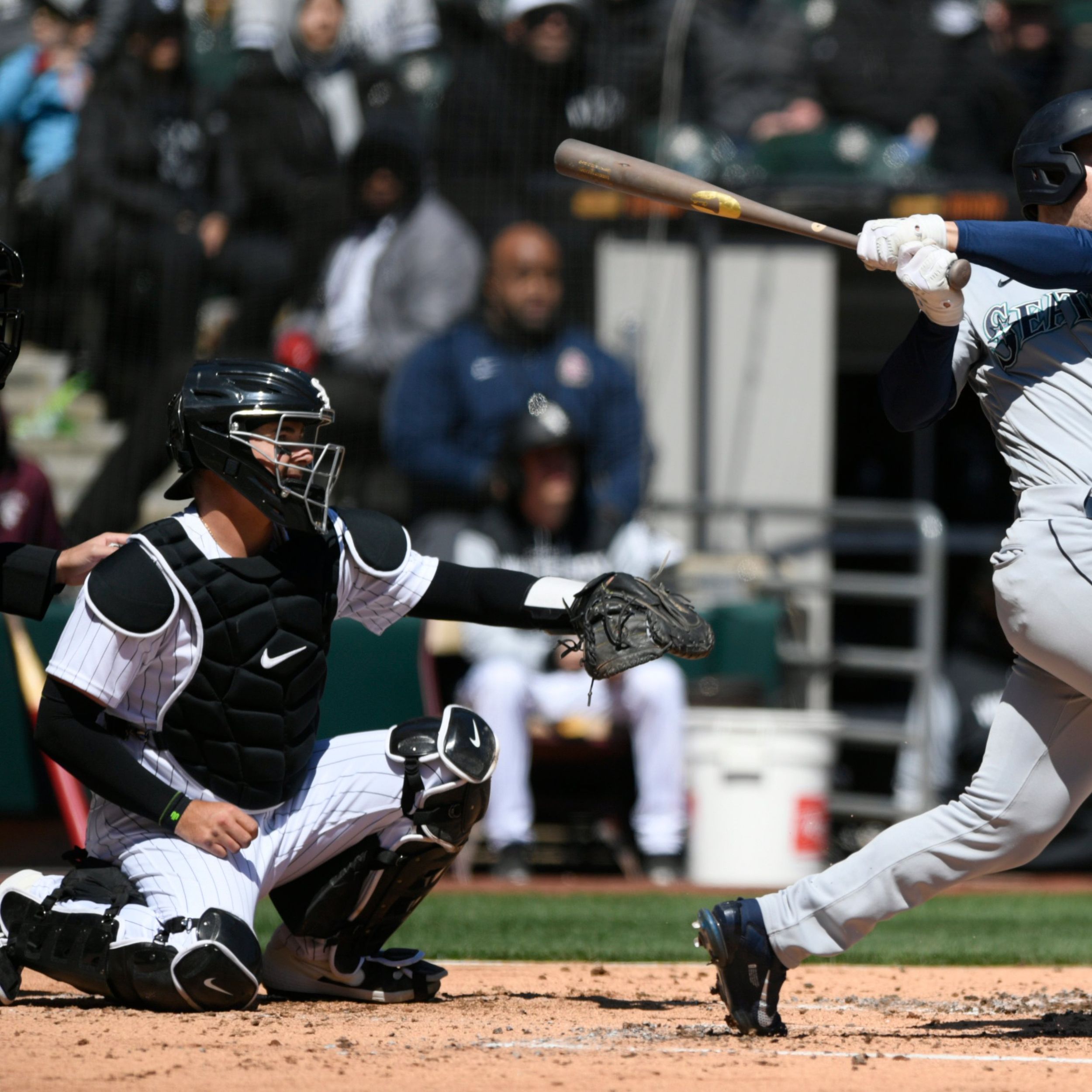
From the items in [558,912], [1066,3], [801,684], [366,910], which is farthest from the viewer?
[1066,3]

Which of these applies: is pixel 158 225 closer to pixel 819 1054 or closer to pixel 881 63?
pixel 881 63

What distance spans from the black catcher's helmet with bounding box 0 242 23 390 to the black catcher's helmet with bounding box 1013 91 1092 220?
2225 mm

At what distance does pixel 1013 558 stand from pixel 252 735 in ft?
5.38

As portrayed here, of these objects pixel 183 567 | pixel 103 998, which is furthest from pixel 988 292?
pixel 103 998

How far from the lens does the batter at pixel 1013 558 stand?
10.3ft

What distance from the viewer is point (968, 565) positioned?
9.81 metres

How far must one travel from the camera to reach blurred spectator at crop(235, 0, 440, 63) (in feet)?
29.6

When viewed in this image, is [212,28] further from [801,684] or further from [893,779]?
[893,779]

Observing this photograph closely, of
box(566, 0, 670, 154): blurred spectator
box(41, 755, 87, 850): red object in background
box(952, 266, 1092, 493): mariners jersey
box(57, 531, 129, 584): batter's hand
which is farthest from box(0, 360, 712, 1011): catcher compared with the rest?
box(566, 0, 670, 154): blurred spectator

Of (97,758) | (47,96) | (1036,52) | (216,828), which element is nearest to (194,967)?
(216,828)

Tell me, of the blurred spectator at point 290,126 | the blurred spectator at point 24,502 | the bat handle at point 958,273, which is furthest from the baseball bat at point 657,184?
the blurred spectator at point 290,126

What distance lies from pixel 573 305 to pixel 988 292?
558 centimetres

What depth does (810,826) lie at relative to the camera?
682cm

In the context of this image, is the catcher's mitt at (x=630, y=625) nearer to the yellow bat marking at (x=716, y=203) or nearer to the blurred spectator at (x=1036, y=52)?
the yellow bat marking at (x=716, y=203)
